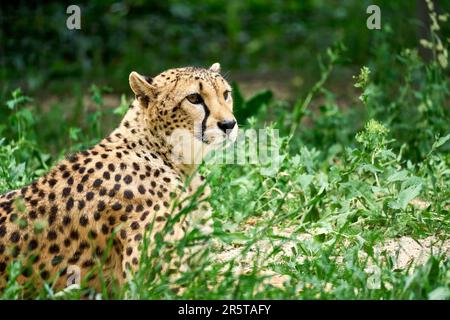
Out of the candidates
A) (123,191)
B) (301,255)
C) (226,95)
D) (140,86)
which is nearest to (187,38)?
(226,95)

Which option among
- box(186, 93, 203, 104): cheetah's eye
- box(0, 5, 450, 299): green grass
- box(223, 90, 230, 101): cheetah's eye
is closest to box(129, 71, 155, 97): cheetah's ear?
box(186, 93, 203, 104): cheetah's eye

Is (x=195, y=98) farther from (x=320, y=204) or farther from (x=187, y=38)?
(x=187, y=38)

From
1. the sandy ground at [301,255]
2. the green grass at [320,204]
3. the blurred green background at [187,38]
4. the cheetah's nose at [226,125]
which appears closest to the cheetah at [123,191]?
the cheetah's nose at [226,125]

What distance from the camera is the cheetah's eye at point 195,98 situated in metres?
5.04

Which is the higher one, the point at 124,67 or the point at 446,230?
the point at 124,67

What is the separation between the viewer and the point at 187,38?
12047mm

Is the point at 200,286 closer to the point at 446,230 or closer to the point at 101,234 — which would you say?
the point at 101,234

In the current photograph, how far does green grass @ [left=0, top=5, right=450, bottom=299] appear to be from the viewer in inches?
165

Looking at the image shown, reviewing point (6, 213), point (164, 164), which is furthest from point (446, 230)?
point (6, 213)

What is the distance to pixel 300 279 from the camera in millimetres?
4469

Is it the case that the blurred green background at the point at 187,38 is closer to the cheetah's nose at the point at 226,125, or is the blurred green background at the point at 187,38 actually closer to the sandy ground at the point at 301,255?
the sandy ground at the point at 301,255

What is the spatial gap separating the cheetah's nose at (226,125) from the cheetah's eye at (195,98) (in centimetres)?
17
